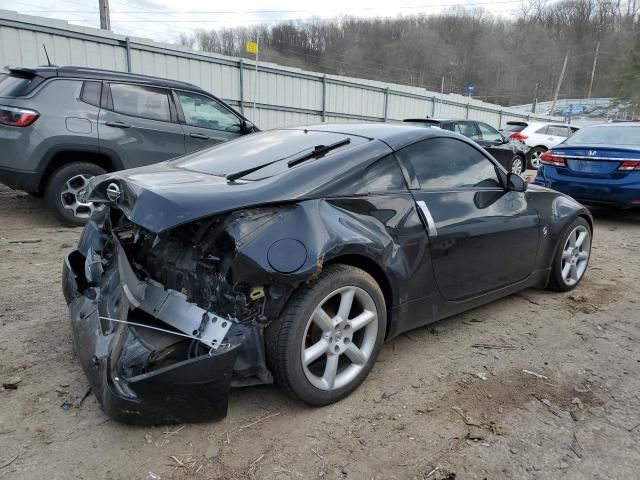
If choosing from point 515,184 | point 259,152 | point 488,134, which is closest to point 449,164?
point 515,184

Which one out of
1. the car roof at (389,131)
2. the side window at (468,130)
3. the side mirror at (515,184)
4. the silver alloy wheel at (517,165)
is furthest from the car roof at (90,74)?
the silver alloy wheel at (517,165)

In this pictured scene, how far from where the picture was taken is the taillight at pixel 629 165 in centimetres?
638

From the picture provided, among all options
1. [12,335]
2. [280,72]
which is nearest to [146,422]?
[12,335]

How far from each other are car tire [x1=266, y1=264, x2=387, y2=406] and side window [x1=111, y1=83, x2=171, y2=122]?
15.3 ft

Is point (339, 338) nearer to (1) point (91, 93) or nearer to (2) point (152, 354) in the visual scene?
(2) point (152, 354)

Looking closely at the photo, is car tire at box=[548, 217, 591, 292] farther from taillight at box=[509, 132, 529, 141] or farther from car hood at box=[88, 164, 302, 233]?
taillight at box=[509, 132, 529, 141]

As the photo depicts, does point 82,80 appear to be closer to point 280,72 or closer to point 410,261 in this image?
point 410,261

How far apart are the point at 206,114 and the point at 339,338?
498 centimetres

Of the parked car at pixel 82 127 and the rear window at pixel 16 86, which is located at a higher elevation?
the rear window at pixel 16 86

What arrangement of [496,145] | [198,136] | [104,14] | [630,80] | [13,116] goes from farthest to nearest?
[630,80], [104,14], [496,145], [198,136], [13,116]

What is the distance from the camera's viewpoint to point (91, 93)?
568cm

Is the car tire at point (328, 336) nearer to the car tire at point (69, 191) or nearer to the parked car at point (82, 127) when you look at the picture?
the car tire at point (69, 191)

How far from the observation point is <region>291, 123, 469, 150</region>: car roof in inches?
116

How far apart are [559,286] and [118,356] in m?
3.55
